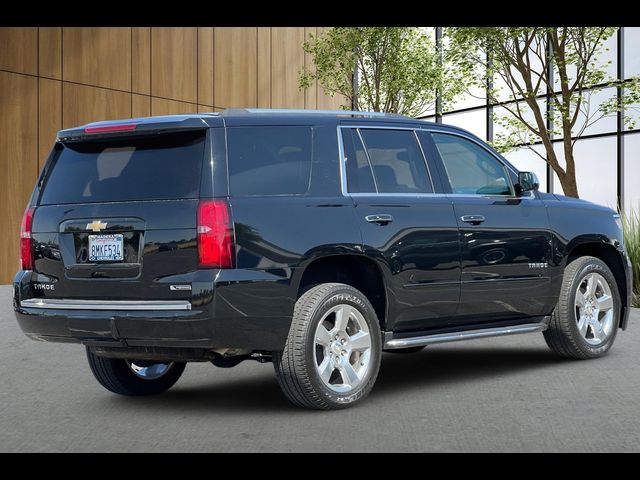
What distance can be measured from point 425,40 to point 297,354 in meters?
22.9

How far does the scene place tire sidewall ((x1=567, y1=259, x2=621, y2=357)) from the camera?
9335 mm

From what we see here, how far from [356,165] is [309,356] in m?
1.44

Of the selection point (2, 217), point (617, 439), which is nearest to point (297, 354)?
point (617, 439)

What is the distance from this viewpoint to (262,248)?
6879 millimetres

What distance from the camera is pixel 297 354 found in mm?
6973

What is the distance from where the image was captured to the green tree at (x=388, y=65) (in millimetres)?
28734

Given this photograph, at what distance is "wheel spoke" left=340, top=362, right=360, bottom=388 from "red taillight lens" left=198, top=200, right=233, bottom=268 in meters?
1.13

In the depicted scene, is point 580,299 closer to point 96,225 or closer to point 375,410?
point 375,410

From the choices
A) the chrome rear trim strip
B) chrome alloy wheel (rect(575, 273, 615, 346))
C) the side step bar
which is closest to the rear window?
the chrome rear trim strip

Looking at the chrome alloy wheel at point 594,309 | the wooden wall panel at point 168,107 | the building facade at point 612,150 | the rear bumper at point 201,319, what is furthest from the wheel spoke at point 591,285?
the wooden wall panel at point 168,107

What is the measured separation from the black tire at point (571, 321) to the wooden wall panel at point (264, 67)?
2372 cm

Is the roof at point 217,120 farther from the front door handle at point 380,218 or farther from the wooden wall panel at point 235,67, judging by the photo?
the wooden wall panel at point 235,67

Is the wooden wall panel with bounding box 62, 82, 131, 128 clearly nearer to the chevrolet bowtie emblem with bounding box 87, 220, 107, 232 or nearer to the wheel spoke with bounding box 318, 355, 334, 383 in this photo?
the chevrolet bowtie emblem with bounding box 87, 220, 107, 232

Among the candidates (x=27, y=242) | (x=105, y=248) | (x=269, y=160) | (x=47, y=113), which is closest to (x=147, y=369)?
(x=27, y=242)
